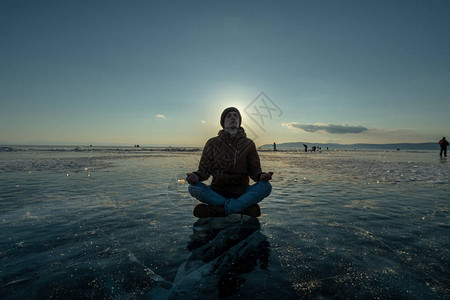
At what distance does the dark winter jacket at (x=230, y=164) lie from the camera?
4234mm

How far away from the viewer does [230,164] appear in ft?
13.9

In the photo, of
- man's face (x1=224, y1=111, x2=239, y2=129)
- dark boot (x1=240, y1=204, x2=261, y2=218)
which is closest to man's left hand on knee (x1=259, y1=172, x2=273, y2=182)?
dark boot (x1=240, y1=204, x2=261, y2=218)

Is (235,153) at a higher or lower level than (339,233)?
higher

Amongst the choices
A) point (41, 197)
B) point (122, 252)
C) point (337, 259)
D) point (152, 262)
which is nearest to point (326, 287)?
point (337, 259)

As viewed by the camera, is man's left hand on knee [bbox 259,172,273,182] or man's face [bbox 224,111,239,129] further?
man's face [bbox 224,111,239,129]

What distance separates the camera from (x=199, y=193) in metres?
3.93

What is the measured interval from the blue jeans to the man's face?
136cm

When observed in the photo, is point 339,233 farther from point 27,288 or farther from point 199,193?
point 27,288

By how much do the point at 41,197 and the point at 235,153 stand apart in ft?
19.8

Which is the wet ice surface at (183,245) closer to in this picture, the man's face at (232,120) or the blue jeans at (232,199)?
the blue jeans at (232,199)

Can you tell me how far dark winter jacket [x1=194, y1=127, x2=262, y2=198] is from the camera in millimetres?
4234

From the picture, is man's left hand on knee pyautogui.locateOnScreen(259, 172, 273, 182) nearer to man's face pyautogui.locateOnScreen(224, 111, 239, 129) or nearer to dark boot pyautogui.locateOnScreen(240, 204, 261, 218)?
dark boot pyautogui.locateOnScreen(240, 204, 261, 218)

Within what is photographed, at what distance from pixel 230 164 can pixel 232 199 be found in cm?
70

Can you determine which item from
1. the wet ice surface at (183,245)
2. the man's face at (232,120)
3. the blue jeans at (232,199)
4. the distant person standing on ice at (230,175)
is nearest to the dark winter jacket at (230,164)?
the distant person standing on ice at (230,175)
